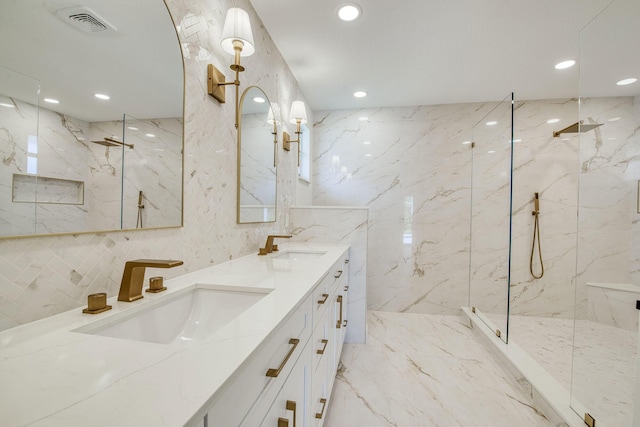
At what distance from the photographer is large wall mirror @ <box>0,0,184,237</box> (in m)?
0.61

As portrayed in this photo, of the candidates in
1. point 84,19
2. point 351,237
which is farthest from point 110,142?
point 351,237

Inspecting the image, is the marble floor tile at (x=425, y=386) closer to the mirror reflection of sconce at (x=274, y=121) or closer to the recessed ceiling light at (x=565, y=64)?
the mirror reflection of sconce at (x=274, y=121)

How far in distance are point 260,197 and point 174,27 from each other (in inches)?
42.7

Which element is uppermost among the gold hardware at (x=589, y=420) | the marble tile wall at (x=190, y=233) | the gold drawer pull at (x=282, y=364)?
the marble tile wall at (x=190, y=233)

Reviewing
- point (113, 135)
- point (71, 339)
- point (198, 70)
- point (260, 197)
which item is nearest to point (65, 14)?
point (113, 135)

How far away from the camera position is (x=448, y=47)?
85.3 inches

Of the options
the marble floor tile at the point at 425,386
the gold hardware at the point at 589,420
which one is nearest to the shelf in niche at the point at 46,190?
the marble floor tile at the point at 425,386

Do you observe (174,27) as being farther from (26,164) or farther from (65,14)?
(26,164)

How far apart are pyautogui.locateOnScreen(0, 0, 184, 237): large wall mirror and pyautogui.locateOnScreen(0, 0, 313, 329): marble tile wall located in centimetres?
5

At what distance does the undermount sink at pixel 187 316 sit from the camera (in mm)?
765

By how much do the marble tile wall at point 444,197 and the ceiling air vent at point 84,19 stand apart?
283 centimetres

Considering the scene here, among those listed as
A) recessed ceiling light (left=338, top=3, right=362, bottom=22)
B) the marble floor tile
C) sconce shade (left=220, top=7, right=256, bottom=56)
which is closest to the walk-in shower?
the marble floor tile

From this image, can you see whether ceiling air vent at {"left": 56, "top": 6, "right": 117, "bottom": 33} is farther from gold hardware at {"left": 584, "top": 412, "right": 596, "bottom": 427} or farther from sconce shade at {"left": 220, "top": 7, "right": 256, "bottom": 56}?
gold hardware at {"left": 584, "top": 412, "right": 596, "bottom": 427}

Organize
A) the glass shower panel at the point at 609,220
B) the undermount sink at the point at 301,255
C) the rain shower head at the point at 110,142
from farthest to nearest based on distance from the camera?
the undermount sink at the point at 301,255
the glass shower panel at the point at 609,220
the rain shower head at the point at 110,142
